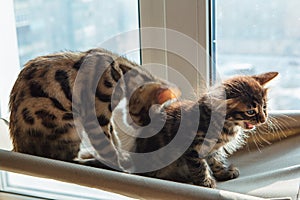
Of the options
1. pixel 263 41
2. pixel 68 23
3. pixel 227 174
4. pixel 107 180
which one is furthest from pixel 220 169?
pixel 68 23

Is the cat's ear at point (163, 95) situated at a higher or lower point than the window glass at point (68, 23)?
lower

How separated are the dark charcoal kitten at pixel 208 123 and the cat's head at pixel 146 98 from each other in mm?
23

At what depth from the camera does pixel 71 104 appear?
0.94m

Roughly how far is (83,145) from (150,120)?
5.3 inches

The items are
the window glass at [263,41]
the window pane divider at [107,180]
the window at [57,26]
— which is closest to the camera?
the window pane divider at [107,180]

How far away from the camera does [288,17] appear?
1.17 metres

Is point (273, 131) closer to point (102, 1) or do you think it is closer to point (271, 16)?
point (271, 16)

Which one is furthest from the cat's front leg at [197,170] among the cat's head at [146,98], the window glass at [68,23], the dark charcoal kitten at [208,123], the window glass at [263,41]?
the window glass at [68,23]

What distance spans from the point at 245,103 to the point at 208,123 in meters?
0.07

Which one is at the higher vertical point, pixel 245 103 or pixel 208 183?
pixel 245 103

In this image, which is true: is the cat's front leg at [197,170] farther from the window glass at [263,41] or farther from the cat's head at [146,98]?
the window glass at [263,41]

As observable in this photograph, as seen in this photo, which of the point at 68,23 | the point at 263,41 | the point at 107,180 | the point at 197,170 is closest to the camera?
the point at 107,180

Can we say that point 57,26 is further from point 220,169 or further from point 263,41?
point 220,169

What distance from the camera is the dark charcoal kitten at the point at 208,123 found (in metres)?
0.90
